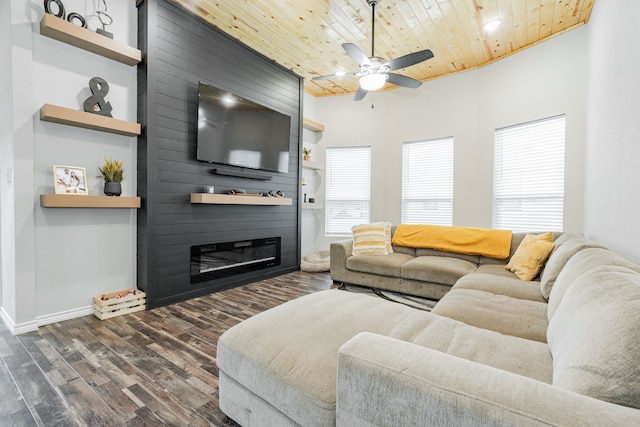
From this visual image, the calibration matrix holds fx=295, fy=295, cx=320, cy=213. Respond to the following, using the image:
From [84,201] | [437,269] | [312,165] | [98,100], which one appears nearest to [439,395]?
[437,269]

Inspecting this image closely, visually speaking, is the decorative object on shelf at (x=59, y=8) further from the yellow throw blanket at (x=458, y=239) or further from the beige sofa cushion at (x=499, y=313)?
the yellow throw blanket at (x=458, y=239)

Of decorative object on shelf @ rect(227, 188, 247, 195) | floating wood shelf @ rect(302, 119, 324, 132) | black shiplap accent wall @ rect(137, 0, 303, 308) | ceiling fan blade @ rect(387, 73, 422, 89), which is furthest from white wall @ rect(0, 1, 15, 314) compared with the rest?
floating wood shelf @ rect(302, 119, 324, 132)

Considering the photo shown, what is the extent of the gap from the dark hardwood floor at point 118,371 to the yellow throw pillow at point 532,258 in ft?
8.42

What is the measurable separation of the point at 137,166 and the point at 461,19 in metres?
3.73

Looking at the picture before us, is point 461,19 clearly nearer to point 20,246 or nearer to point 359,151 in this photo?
point 359,151

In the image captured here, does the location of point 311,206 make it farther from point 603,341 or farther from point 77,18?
point 603,341

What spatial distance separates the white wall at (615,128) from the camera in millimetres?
1666

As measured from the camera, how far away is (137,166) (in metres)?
2.96

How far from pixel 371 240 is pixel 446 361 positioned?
9.97 ft

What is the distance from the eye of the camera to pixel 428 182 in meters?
4.77

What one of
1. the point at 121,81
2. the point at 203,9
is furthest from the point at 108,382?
the point at 203,9

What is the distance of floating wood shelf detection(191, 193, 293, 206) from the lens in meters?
3.20

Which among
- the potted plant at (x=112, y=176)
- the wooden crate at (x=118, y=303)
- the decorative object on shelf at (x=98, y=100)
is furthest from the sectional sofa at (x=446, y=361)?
the decorative object on shelf at (x=98, y=100)

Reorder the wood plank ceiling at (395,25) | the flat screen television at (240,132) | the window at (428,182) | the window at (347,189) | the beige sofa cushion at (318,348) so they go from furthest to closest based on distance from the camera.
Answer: the window at (347,189)
the window at (428,182)
the flat screen television at (240,132)
the wood plank ceiling at (395,25)
the beige sofa cushion at (318,348)
